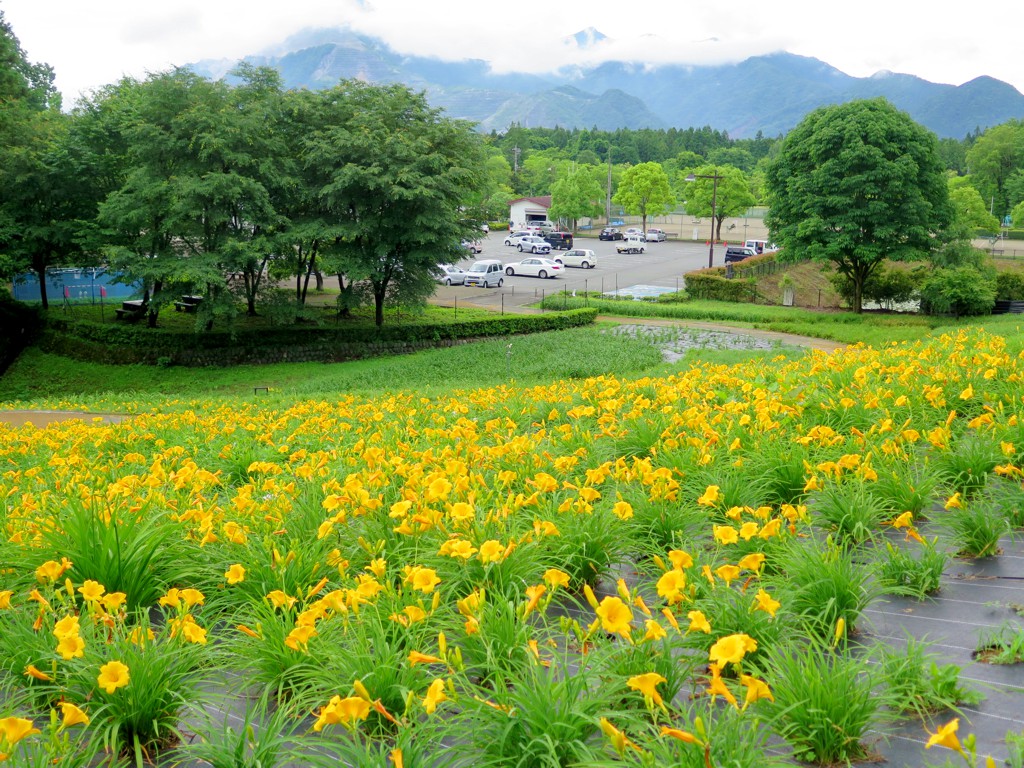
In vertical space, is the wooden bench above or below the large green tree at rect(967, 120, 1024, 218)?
below

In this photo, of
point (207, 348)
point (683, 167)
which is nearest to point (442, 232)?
point (207, 348)

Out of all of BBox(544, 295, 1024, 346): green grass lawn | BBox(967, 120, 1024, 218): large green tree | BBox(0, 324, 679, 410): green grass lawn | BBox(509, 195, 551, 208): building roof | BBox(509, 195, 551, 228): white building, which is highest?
BBox(967, 120, 1024, 218): large green tree

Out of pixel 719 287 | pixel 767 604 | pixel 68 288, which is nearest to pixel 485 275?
pixel 719 287

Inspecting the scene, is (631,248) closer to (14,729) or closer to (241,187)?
(241,187)

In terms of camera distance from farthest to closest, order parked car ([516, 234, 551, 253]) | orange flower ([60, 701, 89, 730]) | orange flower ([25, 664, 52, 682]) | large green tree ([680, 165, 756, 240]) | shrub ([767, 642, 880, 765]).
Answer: large green tree ([680, 165, 756, 240]) < parked car ([516, 234, 551, 253]) < orange flower ([25, 664, 52, 682]) < shrub ([767, 642, 880, 765]) < orange flower ([60, 701, 89, 730])

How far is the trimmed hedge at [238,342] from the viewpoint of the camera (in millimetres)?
26984

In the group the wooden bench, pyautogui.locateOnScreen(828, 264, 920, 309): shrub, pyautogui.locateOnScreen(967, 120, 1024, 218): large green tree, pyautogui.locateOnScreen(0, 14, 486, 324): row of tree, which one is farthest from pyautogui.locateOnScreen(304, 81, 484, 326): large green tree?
pyautogui.locateOnScreen(967, 120, 1024, 218): large green tree

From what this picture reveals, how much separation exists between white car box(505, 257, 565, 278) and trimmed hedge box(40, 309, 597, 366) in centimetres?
1902

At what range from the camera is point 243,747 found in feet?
8.66

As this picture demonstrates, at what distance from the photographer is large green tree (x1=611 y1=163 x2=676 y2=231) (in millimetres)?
80812

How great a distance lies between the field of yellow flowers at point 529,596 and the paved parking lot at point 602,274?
27220 millimetres

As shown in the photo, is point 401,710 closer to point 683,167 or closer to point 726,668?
point 726,668

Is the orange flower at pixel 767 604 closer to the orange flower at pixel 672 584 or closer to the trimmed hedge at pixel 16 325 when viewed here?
the orange flower at pixel 672 584

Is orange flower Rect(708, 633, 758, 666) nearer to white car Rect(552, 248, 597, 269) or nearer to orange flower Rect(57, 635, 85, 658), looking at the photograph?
orange flower Rect(57, 635, 85, 658)
